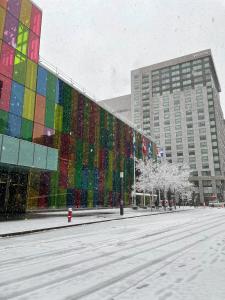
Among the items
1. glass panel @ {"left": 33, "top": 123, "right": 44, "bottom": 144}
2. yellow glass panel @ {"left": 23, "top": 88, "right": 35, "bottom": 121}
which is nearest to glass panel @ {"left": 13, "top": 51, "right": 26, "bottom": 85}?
yellow glass panel @ {"left": 23, "top": 88, "right": 35, "bottom": 121}

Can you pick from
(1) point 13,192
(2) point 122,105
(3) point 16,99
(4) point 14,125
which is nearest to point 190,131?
(2) point 122,105

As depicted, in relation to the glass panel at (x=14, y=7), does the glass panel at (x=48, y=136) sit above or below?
below

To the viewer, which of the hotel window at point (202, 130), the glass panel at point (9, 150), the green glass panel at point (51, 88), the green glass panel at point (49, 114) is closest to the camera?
the glass panel at point (9, 150)

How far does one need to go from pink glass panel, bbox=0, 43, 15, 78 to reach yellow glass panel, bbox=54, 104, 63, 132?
30.5 ft

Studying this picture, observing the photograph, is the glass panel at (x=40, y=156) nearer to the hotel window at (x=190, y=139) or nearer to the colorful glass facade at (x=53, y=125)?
the colorful glass facade at (x=53, y=125)

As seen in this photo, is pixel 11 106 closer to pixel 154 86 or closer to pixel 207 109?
pixel 207 109

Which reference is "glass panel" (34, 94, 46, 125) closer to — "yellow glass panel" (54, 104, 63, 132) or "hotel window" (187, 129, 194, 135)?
"yellow glass panel" (54, 104, 63, 132)

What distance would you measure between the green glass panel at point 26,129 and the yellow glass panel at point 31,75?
10.9 feet

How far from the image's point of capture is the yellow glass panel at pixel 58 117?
32188 mm

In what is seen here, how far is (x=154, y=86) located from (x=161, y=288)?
139 metres

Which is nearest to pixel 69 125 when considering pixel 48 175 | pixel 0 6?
pixel 48 175

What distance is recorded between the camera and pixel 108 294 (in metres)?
4.08

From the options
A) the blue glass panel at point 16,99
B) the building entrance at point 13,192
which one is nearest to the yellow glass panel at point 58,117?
the blue glass panel at point 16,99

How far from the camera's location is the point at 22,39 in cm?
2462
